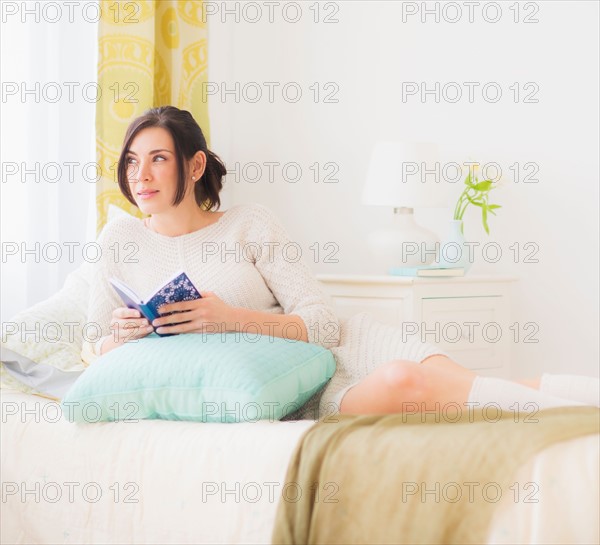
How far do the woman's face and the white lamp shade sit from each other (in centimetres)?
108

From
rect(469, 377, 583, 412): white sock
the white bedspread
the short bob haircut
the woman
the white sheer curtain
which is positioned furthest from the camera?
the white sheer curtain

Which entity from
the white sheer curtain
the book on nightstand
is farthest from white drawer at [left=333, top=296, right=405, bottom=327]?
the white sheer curtain

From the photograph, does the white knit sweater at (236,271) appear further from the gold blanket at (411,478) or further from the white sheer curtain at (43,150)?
the white sheer curtain at (43,150)

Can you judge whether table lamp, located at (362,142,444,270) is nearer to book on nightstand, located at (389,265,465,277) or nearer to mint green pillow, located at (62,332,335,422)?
book on nightstand, located at (389,265,465,277)

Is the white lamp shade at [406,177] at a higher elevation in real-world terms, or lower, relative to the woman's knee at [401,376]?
higher

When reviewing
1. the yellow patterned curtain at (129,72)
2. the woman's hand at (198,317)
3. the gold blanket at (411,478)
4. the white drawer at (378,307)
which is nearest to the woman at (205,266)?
the woman's hand at (198,317)

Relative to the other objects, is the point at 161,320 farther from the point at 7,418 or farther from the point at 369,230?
the point at 369,230

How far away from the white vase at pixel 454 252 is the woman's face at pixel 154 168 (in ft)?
4.00

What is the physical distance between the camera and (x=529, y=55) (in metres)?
3.28

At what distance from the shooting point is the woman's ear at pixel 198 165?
2.19 m

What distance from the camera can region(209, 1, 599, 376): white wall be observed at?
3.21 metres

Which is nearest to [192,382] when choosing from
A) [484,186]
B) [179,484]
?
[179,484]

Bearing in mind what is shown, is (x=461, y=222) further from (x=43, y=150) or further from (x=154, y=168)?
(x=43, y=150)

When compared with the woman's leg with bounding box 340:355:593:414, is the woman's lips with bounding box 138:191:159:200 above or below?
above
